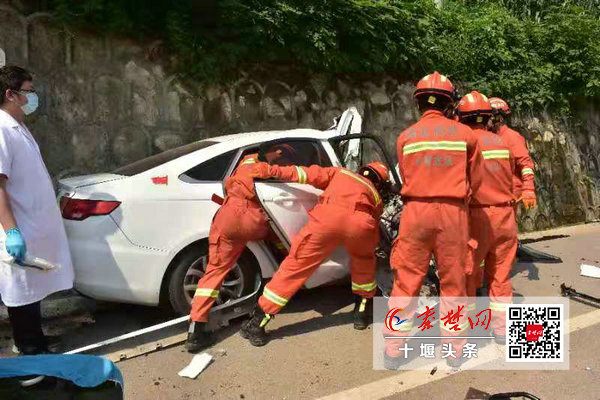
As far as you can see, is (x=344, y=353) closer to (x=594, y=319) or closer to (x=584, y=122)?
(x=594, y=319)

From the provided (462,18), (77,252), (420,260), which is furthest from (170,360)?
(462,18)

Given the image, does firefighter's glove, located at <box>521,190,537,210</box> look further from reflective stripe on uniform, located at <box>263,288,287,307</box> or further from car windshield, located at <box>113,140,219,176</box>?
car windshield, located at <box>113,140,219,176</box>

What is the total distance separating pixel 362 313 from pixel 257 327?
857 mm

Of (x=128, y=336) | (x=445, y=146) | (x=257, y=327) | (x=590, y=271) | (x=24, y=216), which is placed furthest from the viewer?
(x=590, y=271)

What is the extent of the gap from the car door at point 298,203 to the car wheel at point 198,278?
0.39 metres

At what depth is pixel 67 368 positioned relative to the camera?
1955 mm

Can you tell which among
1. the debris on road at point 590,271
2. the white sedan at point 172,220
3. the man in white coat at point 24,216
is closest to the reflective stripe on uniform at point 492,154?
the white sedan at point 172,220

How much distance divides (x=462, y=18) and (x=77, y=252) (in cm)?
798

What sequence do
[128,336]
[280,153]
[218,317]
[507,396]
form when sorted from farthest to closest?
[280,153], [218,317], [128,336], [507,396]

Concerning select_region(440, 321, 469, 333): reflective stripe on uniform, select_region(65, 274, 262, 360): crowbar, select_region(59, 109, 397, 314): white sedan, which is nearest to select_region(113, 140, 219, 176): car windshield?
select_region(59, 109, 397, 314): white sedan

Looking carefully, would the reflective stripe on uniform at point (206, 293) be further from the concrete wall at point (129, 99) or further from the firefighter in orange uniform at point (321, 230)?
the concrete wall at point (129, 99)

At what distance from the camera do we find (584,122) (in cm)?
1019

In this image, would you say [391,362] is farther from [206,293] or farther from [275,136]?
[275,136]

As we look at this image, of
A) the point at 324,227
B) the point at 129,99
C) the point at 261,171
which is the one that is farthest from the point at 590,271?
the point at 129,99
